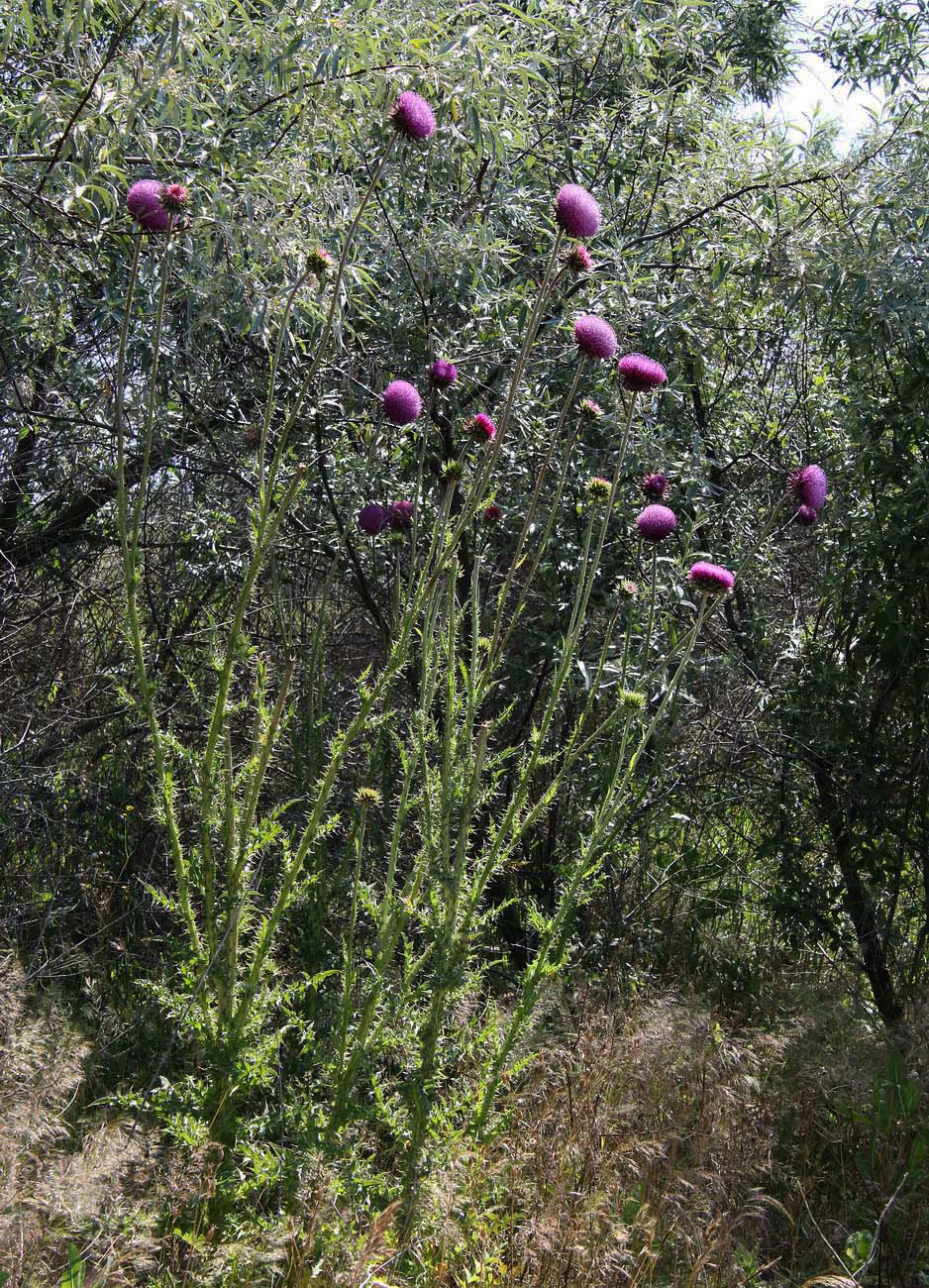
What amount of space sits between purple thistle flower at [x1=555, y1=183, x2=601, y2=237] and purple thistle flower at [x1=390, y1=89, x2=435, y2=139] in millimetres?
303

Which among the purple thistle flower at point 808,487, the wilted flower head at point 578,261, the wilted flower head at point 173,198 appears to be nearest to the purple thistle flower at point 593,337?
the wilted flower head at point 578,261

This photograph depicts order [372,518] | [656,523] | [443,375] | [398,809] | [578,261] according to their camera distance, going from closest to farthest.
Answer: [578,261] → [398,809] → [656,523] → [443,375] → [372,518]

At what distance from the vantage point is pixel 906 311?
10.9ft

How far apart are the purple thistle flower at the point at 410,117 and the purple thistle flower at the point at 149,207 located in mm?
488

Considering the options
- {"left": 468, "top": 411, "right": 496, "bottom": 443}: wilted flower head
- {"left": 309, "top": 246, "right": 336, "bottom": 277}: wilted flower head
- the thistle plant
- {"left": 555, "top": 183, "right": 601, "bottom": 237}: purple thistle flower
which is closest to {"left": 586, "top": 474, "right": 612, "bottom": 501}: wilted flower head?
the thistle plant

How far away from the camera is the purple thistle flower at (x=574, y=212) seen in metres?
2.27

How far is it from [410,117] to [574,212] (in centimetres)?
37

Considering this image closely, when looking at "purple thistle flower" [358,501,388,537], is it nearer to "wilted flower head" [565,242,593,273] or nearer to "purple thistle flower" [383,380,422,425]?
"purple thistle flower" [383,380,422,425]

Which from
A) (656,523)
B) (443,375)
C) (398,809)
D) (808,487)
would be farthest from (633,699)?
(443,375)

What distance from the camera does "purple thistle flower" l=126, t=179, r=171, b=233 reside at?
2.25 metres

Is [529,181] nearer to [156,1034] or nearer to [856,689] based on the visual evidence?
[856,689]

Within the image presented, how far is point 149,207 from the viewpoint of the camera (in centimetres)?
226

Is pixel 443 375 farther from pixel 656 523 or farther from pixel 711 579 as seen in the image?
pixel 711 579

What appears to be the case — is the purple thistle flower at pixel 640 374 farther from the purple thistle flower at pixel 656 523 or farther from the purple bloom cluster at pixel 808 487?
the purple bloom cluster at pixel 808 487
